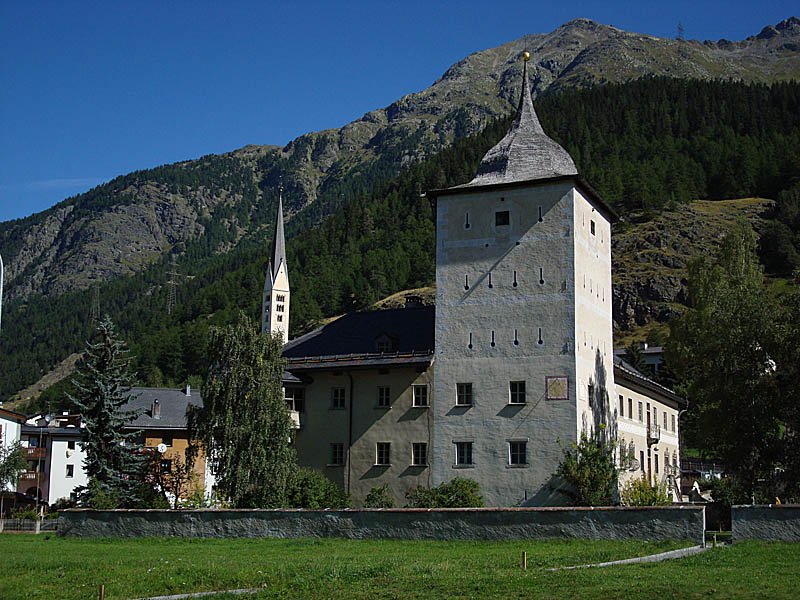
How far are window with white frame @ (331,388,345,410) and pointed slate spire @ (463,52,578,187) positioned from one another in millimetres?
12418

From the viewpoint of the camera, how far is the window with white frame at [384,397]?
50125 millimetres

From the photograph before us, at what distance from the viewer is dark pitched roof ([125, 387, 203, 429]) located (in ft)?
233

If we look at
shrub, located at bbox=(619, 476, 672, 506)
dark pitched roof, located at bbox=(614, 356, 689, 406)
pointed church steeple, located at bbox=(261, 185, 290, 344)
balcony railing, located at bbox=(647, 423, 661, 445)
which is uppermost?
pointed church steeple, located at bbox=(261, 185, 290, 344)

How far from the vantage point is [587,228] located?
49281 millimetres

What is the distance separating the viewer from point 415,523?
3103 cm

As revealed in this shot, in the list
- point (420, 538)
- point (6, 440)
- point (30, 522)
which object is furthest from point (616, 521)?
point (6, 440)

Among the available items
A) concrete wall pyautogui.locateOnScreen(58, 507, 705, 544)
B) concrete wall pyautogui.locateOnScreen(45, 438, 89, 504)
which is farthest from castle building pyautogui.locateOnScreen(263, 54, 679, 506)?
concrete wall pyautogui.locateOnScreen(45, 438, 89, 504)

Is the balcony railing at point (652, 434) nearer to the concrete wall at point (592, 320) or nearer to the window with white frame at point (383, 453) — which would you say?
the concrete wall at point (592, 320)

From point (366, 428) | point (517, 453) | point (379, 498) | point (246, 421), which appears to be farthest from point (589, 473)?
point (246, 421)

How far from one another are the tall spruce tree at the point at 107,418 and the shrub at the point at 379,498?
445 inches

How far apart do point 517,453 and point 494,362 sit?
14.3 ft

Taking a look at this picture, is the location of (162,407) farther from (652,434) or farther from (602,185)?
(602,185)

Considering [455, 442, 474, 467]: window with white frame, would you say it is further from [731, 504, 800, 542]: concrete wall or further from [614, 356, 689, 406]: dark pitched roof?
[731, 504, 800, 542]: concrete wall

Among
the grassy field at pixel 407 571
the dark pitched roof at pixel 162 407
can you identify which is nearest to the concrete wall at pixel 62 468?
the dark pitched roof at pixel 162 407
